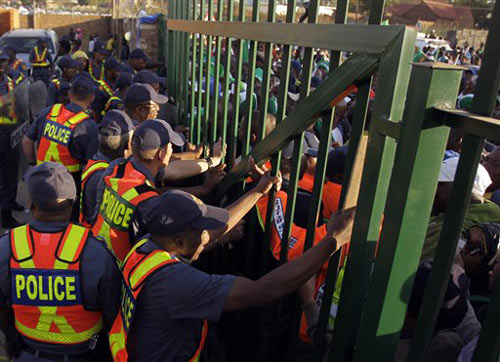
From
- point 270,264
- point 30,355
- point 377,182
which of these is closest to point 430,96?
point 377,182

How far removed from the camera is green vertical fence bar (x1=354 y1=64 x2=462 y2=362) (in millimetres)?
1193

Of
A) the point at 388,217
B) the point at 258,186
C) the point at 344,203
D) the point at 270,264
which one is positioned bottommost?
the point at 270,264

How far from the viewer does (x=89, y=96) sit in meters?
→ 4.48

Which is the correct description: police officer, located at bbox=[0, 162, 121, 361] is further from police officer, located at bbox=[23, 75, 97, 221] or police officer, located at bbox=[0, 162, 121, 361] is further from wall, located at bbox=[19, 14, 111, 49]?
wall, located at bbox=[19, 14, 111, 49]

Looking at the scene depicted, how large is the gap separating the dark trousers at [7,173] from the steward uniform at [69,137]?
1.81 meters

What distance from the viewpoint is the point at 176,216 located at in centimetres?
200

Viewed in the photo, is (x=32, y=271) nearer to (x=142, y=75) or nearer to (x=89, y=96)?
(x=89, y=96)

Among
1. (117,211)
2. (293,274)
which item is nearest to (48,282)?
(117,211)

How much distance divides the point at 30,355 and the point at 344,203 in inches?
65.8

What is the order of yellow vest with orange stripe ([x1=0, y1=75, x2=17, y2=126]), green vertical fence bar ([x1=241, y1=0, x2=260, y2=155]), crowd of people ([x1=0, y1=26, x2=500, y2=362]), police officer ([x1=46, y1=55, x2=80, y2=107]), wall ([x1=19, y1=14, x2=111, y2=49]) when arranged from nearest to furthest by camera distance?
crowd of people ([x1=0, y1=26, x2=500, y2=362]) < green vertical fence bar ([x1=241, y1=0, x2=260, y2=155]) < police officer ([x1=46, y1=55, x2=80, y2=107]) < yellow vest with orange stripe ([x1=0, y1=75, x2=17, y2=126]) < wall ([x1=19, y1=14, x2=111, y2=49])

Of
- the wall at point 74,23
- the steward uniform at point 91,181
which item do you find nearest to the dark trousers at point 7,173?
the steward uniform at point 91,181

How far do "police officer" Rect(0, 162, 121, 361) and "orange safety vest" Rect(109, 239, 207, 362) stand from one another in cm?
10

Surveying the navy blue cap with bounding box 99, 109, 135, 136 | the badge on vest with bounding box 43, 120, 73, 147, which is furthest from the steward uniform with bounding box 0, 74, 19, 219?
the navy blue cap with bounding box 99, 109, 135, 136

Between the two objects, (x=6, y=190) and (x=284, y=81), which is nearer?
(x=284, y=81)
